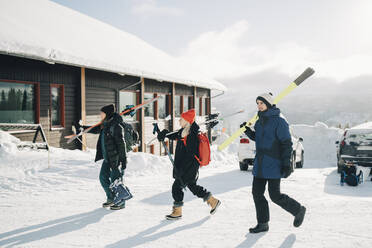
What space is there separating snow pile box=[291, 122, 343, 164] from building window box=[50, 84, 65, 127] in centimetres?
1563

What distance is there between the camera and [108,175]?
4.93m

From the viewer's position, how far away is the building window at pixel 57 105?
9.83 meters

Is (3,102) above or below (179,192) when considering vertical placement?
above

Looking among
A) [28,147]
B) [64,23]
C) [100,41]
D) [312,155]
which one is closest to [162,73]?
[100,41]

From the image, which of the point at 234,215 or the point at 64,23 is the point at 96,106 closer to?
the point at 64,23

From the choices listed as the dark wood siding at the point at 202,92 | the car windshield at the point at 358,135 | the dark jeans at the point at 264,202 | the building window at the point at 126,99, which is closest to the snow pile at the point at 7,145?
the building window at the point at 126,99

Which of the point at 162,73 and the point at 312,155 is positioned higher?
the point at 162,73

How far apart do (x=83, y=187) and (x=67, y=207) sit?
1390mm

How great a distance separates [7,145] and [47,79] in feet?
8.61

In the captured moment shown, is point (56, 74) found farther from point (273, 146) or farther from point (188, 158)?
point (273, 146)

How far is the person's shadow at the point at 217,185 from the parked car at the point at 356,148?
3279 millimetres

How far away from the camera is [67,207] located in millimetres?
4961

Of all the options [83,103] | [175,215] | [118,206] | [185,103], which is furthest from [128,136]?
[185,103]

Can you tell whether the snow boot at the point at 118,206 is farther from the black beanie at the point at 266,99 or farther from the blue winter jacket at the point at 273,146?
the black beanie at the point at 266,99
